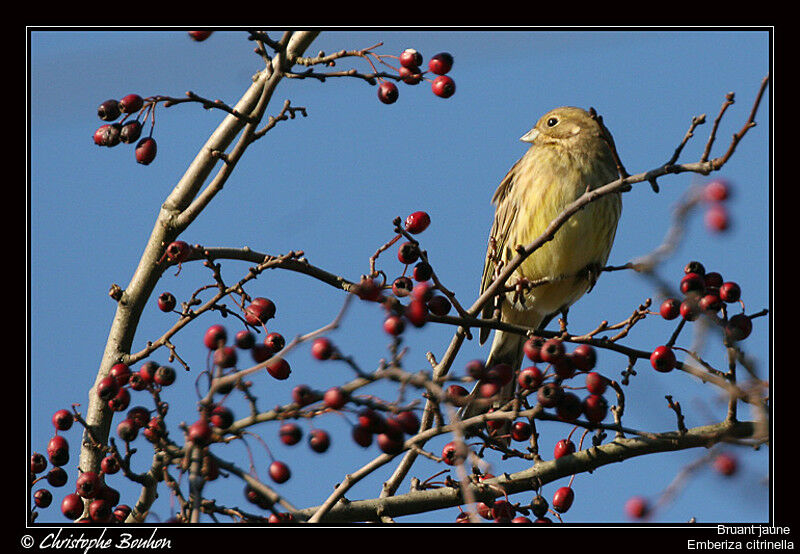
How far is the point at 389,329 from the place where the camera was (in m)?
3.19

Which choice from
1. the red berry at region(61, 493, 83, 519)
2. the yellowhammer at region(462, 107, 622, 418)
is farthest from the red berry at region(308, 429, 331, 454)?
the yellowhammer at region(462, 107, 622, 418)

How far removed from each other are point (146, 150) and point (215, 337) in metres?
1.47

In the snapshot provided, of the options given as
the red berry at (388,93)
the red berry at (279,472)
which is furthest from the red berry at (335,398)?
the red berry at (388,93)

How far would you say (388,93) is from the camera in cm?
449

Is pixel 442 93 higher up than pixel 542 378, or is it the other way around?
pixel 442 93

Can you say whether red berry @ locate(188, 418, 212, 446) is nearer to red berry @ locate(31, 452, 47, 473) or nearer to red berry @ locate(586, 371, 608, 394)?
red berry @ locate(586, 371, 608, 394)

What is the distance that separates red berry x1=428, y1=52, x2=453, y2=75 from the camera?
4465mm

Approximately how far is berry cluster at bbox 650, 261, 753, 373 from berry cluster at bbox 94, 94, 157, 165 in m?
2.46

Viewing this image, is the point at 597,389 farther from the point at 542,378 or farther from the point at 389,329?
the point at 389,329

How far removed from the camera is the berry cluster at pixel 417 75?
437 cm

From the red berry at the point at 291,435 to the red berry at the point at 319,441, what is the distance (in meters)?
0.08

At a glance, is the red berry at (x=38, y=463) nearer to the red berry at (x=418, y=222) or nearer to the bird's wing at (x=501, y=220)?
the red berry at (x=418, y=222)
